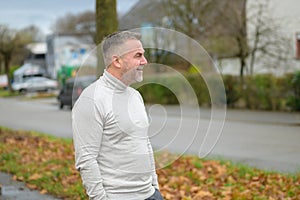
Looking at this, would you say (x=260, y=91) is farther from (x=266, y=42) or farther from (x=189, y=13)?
(x=189, y=13)

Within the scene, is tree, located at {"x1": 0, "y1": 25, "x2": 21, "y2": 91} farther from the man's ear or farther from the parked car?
the man's ear

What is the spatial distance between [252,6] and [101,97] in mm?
26460

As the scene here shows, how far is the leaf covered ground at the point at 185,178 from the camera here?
670cm

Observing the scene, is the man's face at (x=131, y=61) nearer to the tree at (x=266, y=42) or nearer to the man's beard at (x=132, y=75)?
the man's beard at (x=132, y=75)

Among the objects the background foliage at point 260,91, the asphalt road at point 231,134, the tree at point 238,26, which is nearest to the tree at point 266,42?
the tree at point 238,26

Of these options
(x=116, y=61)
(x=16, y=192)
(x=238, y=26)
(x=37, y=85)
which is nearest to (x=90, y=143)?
(x=116, y=61)

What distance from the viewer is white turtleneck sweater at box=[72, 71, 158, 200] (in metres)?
3.29

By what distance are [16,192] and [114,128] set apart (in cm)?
Result: 457

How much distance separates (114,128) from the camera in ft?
10.9

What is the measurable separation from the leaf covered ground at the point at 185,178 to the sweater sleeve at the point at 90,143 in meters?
1.24

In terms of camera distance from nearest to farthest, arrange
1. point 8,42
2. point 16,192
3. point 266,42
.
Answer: point 16,192 < point 266,42 < point 8,42

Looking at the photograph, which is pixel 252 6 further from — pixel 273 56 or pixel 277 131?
pixel 277 131

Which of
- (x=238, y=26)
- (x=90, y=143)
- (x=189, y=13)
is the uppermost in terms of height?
(x=189, y=13)

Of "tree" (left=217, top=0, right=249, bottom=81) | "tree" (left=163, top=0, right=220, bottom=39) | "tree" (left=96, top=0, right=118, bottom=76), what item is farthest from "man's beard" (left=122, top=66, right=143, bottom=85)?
"tree" (left=163, top=0, right=220, bottom=39)
